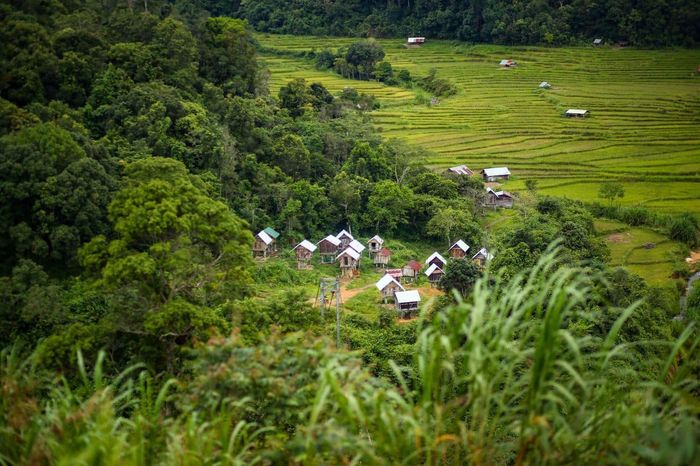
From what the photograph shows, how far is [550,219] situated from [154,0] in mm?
23238

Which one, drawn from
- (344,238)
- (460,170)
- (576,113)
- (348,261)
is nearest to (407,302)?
(348,261)

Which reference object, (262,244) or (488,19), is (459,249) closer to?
(262,244)

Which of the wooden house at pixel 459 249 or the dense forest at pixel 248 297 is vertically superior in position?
the dense forest at pixel 248 297

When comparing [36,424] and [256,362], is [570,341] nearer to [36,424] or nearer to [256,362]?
[256,362]

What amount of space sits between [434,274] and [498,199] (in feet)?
26.6

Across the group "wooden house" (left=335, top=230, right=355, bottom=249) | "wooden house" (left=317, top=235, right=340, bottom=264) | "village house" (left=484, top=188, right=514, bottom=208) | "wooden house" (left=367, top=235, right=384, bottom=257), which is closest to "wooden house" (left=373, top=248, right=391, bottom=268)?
"wooden house" (left=367, top=235, right=384, bottom=257)

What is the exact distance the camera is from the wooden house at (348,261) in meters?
23.8

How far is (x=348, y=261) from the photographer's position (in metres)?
23.9

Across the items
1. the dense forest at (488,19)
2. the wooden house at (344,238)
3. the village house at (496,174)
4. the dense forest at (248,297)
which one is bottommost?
the wooden house at (344,238)

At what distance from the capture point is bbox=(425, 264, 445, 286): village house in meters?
23.3

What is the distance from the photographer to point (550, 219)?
82.9 ft

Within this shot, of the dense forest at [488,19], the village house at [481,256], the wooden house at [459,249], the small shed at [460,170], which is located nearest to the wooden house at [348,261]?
the wooden house at [459,249]

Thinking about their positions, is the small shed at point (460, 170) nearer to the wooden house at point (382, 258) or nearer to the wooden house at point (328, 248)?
the wooden house at point (382, 258)

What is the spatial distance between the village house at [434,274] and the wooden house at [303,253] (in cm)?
415
